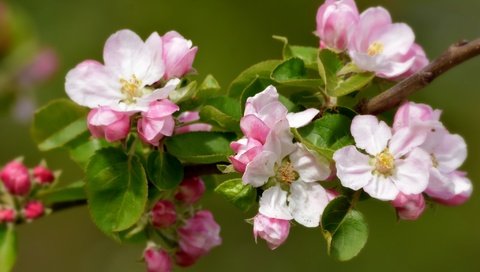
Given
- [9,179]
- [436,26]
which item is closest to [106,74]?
[9,179]

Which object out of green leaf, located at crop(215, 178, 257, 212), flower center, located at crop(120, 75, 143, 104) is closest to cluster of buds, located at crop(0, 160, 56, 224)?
flower center, located at crop(120, 75, 143, 104)

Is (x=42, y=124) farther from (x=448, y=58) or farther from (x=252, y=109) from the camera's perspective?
(x=448, y=58)

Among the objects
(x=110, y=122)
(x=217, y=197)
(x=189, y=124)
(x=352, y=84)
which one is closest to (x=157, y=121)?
(x=110, y=122)

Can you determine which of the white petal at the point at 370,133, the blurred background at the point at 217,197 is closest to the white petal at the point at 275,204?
the white petal at the point at 370,133

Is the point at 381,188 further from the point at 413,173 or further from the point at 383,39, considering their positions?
the point at 383,39

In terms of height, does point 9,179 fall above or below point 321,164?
below

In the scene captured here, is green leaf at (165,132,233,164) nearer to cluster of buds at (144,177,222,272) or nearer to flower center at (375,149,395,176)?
cluster of buds at (144,177,222,272)

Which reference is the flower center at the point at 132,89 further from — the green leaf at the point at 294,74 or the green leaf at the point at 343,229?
the green leaf at the point at 343,229
